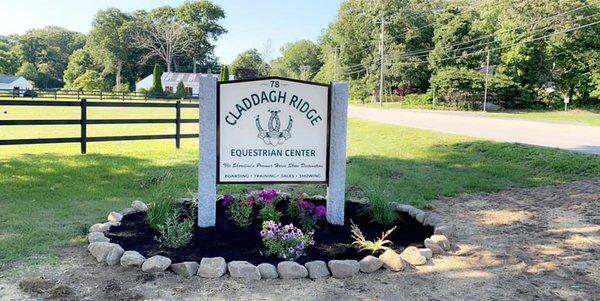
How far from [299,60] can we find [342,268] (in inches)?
4293

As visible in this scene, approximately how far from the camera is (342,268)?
12.2 feet

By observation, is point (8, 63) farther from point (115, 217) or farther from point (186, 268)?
point (186, 268)

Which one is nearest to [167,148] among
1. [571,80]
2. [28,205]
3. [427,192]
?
[28,205]

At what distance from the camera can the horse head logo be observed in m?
4.97

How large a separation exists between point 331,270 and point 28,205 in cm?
400

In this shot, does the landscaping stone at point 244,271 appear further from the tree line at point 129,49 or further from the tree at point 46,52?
the tree at point 46,52

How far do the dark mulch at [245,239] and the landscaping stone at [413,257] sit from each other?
0.33 m

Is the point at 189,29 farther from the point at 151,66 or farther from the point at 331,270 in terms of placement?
the point at 331,270

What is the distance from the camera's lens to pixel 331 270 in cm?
372

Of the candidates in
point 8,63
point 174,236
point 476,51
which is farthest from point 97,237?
point 8,63

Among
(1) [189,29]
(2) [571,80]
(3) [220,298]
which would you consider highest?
(1) [189,29]

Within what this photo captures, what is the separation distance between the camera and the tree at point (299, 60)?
104 m

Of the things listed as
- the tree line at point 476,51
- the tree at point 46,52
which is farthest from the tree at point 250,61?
the tree at point 46,52

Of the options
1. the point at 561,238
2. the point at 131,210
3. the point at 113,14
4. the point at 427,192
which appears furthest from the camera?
the point at 113,14
